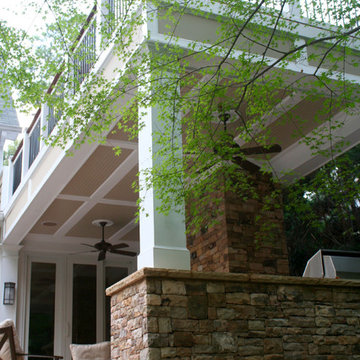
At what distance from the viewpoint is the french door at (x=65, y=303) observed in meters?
9.65

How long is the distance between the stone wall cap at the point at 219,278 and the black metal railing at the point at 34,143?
4.30 meters

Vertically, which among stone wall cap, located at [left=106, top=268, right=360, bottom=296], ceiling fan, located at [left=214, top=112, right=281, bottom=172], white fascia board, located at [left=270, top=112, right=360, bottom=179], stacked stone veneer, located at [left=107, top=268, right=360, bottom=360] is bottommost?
stacked stone veneer, located at [left=107, top=268, right=360, bottom=360]

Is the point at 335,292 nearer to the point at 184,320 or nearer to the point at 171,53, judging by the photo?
the point at 184,320

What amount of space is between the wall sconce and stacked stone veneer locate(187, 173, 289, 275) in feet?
11.7

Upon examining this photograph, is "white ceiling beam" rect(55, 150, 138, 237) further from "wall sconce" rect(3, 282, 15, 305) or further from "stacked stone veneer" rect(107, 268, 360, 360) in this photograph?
"stacked stone veneer" rect(107, 268, 360, 360)

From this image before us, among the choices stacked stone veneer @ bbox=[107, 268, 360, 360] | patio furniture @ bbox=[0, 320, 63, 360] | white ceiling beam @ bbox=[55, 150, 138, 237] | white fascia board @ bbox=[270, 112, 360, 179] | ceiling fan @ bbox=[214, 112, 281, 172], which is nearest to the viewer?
stacked stone veneer @ bbox=[107, 268, 360, 360]

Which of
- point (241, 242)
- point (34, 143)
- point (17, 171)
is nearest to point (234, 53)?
point (241, 242)

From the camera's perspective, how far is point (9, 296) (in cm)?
912

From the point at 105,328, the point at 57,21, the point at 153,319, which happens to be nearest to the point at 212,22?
the point at 57,21

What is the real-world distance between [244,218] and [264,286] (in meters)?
3.10

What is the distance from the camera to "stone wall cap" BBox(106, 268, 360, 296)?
3.74 meters

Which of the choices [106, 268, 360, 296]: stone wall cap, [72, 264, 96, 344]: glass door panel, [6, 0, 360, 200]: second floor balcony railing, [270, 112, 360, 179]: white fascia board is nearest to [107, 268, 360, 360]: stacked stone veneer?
[106, 268, 360, 296]: stone wall cap

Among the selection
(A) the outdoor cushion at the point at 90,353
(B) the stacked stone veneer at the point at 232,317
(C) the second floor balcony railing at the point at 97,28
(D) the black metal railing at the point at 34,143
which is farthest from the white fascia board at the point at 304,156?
(D) the black metal railing at the point at 34,143

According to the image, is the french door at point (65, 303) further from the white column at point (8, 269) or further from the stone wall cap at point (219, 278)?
the stone wall cap at point (219, 278)
